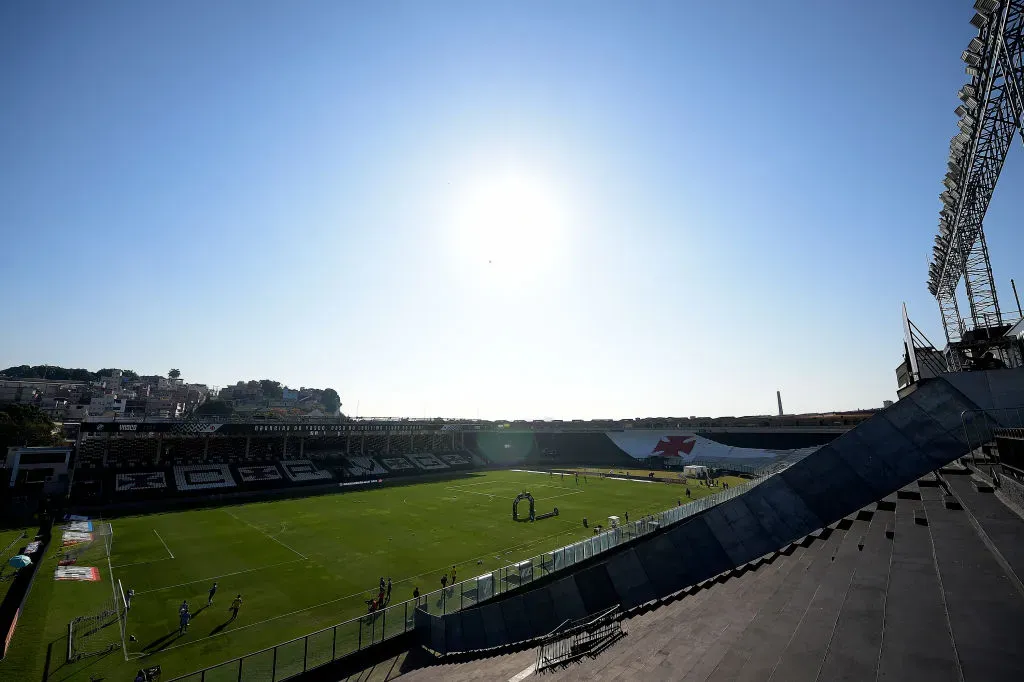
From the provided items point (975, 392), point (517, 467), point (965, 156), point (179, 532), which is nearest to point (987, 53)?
point (965, 156)

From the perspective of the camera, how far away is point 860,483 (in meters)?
17.5

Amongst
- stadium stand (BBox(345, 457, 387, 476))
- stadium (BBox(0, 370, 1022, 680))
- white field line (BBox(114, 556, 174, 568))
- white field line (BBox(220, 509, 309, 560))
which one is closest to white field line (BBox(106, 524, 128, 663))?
stadium (BBox(0, 370, 1022, 680))

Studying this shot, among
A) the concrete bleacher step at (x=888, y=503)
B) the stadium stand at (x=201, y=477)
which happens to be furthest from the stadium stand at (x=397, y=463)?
the concrete bleacher step at (x=888, y=503)

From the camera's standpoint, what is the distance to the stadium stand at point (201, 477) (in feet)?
177

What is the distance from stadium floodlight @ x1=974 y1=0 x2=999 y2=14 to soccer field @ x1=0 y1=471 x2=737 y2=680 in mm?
31257

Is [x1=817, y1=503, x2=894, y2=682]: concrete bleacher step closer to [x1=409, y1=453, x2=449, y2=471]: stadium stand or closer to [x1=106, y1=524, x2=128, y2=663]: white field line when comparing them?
[x1=106, y1=524, x2=128, y2=663]: white field line

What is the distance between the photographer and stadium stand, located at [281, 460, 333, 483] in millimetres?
62875

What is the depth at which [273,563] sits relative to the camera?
3030 centimetres

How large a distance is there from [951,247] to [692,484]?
3782cm

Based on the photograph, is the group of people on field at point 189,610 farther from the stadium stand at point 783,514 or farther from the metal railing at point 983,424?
the metal railing at point 983,424

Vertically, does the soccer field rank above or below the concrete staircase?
below

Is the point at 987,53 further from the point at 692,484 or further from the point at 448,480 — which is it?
the point at 448,480

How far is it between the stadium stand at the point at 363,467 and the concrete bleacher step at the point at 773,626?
Result: 64706 millimetres

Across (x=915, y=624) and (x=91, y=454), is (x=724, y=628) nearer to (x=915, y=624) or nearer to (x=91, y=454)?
(x=915, y=624)
